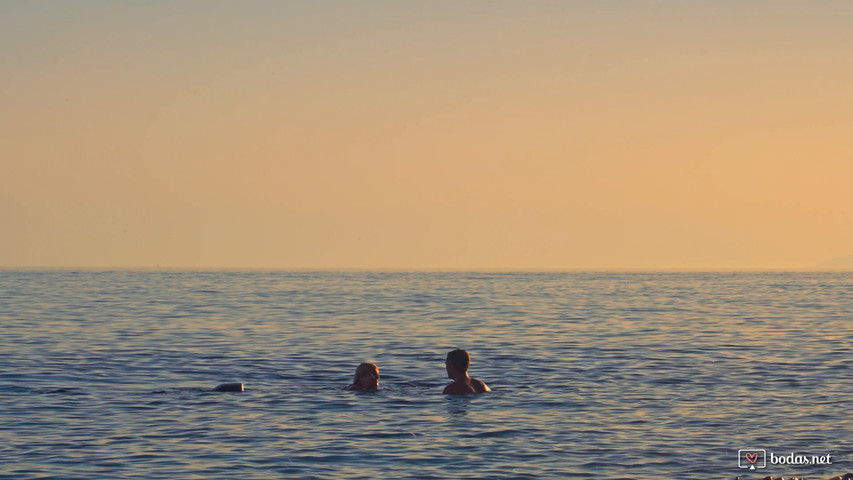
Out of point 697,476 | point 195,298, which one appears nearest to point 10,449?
point 697,476

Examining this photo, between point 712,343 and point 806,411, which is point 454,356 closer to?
point 806,411

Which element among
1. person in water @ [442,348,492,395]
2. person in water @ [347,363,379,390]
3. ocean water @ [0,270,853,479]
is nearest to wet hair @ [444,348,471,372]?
person in water @ [442,348,492,395]

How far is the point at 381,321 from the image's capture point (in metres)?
51.5

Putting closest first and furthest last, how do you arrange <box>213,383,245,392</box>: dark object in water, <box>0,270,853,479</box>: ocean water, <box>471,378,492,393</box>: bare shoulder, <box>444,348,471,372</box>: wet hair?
<box>0,270,853,479</box>: ocean water
<box>444,348,471,372</box>: wet hair
<box>471,378,492,393</box>: bare shoulder
<box>213,383,245,392</box>: dark object in water

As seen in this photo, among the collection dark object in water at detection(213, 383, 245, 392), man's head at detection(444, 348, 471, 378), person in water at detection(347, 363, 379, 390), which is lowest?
dark object in water at detection(213, 383, 245, 392)

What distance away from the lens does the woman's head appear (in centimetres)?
2447

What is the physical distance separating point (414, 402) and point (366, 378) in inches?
65.4

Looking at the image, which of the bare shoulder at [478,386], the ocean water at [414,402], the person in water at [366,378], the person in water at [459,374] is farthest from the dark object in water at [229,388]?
the bare shoulder at [478,386]

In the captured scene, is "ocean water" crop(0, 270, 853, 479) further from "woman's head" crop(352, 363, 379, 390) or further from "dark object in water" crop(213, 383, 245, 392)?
"woman's head" crop(352, 363, 379, 390)

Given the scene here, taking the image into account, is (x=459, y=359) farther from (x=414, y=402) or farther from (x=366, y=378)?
(x=366, y=378)

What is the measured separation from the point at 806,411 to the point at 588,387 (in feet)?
18.3

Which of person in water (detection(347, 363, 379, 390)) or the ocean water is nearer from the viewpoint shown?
the ocean water

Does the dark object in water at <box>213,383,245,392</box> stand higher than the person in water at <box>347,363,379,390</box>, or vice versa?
the person in water at <box>347,363,379,390</box>

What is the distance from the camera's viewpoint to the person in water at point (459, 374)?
23828 millimetres
